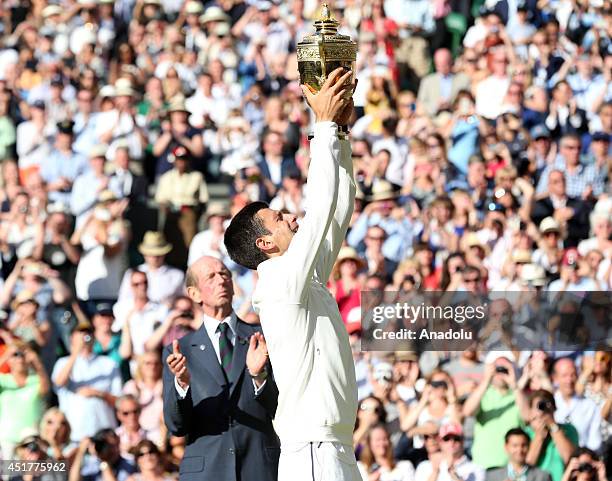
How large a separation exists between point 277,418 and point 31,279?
704cm

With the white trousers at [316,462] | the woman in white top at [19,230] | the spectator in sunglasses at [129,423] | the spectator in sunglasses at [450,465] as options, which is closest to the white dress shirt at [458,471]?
the spectator in sunglasses at [450,465]

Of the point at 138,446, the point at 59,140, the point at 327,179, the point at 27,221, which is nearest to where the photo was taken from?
the point at 327,179

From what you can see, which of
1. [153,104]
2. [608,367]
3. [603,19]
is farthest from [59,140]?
[608,367]

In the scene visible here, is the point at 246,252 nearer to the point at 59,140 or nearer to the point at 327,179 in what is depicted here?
the point at 327,179

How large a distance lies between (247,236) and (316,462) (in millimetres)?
922

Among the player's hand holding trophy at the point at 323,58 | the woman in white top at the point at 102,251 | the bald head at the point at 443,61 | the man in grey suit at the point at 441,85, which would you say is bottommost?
the player's hand holding trophy at the point at 323,58

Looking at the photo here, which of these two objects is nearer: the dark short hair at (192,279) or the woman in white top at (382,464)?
the dark short hair at (192,279)

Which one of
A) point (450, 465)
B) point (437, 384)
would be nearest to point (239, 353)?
point (450, 465)

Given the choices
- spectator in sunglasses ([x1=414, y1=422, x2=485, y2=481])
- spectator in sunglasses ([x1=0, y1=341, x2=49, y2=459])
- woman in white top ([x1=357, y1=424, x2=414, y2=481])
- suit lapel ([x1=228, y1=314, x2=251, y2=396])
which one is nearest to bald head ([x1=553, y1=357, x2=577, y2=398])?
spectator in sunglasses ([x1=414, y1=422, x2=485, y2=481])

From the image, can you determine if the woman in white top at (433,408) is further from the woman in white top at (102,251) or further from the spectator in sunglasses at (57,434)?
the woman in white top at (102,251)

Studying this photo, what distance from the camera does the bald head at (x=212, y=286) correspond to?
720 centimetres

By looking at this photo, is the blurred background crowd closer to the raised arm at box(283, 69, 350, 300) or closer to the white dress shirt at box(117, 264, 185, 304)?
the white dress shirt at box(117, 264, 185, 304)

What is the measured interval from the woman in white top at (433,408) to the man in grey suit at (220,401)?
336 cm

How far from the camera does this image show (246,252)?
6.21 m
